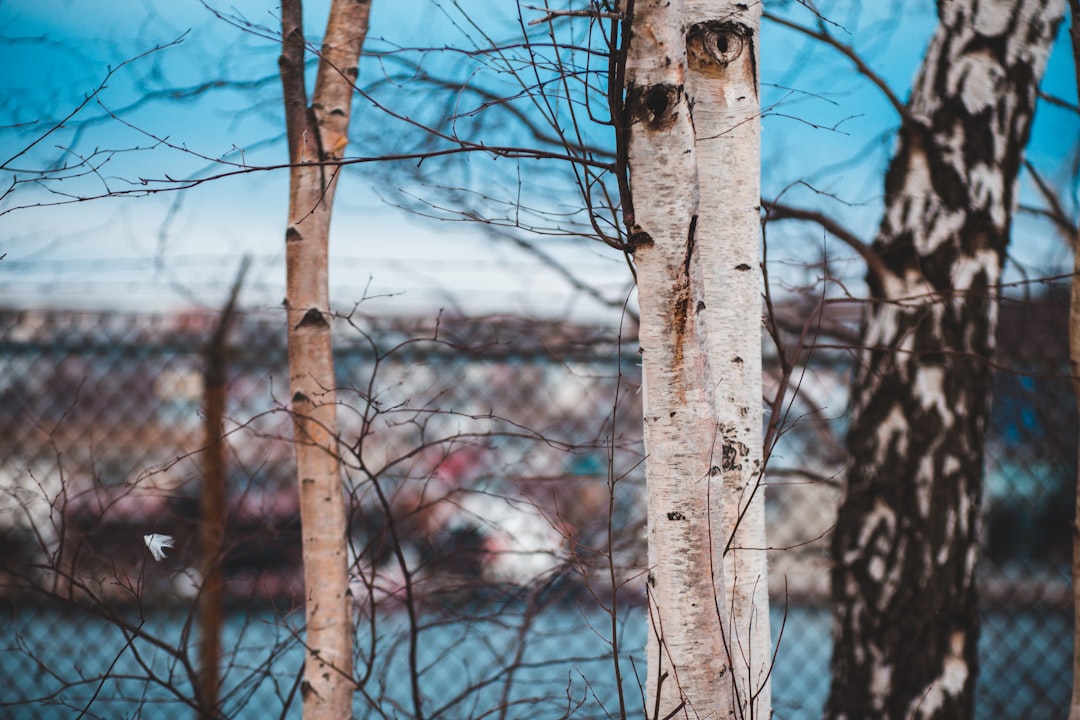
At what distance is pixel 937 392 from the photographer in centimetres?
237

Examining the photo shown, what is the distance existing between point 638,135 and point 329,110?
0.83 meters

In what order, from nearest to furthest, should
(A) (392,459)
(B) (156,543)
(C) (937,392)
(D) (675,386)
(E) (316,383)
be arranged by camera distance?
(D) (675,386)
(B) (156,543)
(E) (316,383)
(C) (937,392)
(A) (392,459)

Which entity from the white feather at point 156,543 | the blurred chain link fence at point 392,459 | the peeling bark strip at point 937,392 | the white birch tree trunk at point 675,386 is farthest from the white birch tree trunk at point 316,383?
the peeling bark strip at point 937,392

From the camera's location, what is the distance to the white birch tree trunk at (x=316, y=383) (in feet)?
5.46

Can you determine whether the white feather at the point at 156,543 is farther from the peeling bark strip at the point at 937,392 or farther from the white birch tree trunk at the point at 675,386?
the peeling bark strip at the point at 937,392

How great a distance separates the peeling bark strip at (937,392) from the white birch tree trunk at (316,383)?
1554 millimetres

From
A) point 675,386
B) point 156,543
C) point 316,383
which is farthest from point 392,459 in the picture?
point 675,386

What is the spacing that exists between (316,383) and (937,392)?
5.77 ft

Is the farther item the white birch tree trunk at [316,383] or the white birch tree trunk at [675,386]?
the white birch tree trunk at [316,383]

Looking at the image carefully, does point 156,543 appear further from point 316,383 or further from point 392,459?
point 392,459

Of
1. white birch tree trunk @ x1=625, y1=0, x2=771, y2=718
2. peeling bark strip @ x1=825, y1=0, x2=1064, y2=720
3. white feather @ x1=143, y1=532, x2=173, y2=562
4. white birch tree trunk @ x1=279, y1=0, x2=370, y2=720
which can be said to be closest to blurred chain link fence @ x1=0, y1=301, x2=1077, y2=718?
peeling bark strip @ x1=825, y1=0, x2=1064, y2=720

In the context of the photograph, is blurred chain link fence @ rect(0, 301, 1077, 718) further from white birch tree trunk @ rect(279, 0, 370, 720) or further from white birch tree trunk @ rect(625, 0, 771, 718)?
white birch tree trunk @ rect(625, 0, 771, 718)

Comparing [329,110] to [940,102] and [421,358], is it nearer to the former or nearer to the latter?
[421,358]

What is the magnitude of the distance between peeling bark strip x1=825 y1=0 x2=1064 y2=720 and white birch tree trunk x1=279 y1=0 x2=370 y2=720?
1.55 m
